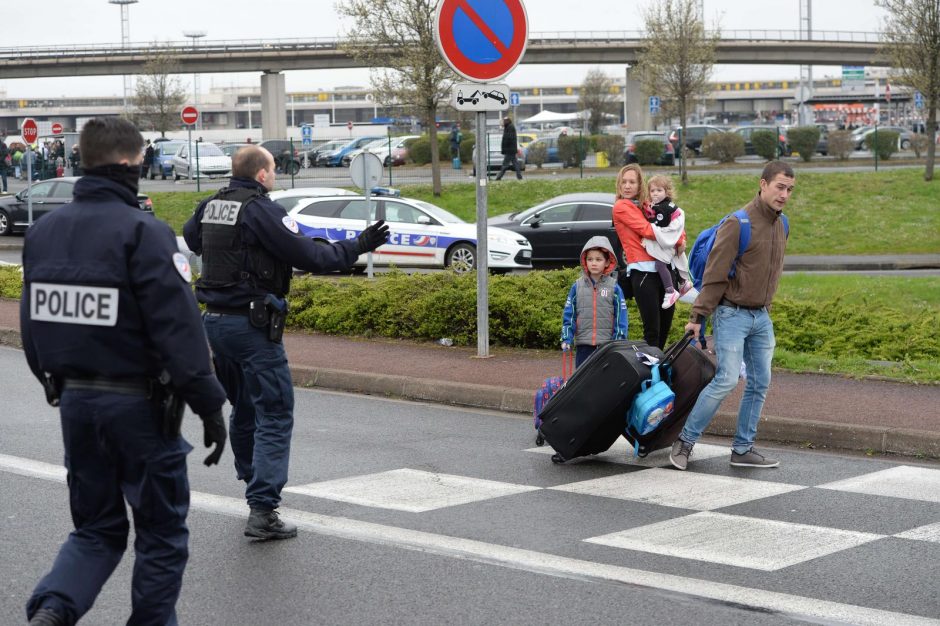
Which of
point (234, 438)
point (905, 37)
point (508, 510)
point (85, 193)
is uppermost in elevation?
point (905, 37)

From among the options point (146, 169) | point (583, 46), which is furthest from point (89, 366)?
point (583, 46)

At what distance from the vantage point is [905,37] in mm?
33531

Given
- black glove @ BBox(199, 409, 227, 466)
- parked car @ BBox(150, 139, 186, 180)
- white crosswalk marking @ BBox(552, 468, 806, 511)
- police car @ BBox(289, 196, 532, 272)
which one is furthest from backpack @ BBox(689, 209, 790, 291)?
parked car @ BBox(150, 139, 186, 180)

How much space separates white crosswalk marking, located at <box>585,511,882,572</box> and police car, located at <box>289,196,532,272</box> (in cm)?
1643

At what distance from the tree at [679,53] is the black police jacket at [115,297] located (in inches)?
1296

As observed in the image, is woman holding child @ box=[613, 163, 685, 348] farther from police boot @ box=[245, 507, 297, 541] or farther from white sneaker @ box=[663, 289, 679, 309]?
police boot @ box=[245, 507, 297, 541]

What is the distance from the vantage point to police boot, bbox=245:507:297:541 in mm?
Result: 6199

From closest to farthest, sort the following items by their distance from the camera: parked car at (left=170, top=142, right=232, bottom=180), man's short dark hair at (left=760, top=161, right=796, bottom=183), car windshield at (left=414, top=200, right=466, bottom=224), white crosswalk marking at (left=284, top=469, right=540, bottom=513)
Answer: white crosswalk marking at (left=284, top=469, right=540, bottom=513) → man's short dark hair at (left=760, top=161, right=796, bottom=183) → car windshield at (left=414, top=200, right=466, bottom=224) → parked car at (left=170, top=142, right=232, bottom=180)

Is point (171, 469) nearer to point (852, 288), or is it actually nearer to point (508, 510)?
point (508, 510)

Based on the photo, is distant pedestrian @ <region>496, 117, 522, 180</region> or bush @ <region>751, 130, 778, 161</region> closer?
distant pedestrian @ <region>496, 117, 522, 180</region>

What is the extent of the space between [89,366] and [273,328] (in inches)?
70.6

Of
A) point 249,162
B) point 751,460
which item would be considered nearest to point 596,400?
point 751,460

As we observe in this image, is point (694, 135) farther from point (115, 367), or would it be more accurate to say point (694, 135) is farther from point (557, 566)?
point (115, 367)

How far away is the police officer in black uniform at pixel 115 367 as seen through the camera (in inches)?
167
